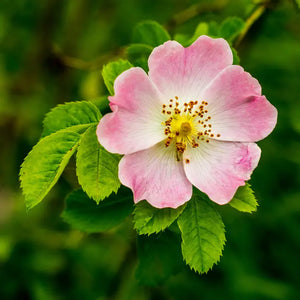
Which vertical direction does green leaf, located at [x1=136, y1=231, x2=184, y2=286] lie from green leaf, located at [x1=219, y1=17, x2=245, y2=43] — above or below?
below

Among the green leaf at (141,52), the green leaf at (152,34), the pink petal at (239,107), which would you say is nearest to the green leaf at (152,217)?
the pink petal at (239,107)

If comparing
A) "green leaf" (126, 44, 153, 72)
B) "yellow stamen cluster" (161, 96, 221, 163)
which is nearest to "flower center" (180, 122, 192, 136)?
"yellow stamen cluster" (161, 96, 221, 163)

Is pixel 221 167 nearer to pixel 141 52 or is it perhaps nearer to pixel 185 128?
pixel 185 128

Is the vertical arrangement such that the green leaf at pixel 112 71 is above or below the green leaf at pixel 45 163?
above

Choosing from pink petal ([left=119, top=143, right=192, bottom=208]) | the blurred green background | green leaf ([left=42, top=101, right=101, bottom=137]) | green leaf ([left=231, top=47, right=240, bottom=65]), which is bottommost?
the blurred green background

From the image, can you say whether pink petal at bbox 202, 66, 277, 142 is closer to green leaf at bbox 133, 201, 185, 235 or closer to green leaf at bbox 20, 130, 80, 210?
green leaf at bbox 133, 201, 185, 235

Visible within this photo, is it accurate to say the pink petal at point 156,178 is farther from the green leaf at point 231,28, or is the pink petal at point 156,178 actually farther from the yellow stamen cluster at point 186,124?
the green leaf at point 231,28

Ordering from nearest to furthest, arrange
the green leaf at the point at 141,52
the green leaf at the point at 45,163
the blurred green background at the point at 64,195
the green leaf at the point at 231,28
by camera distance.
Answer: the green leaf at the point at 45,163 < the green leaf at the point at 141,52 < the green leaf at the point at 231,28 < the blurred green background at the point at 64,195
